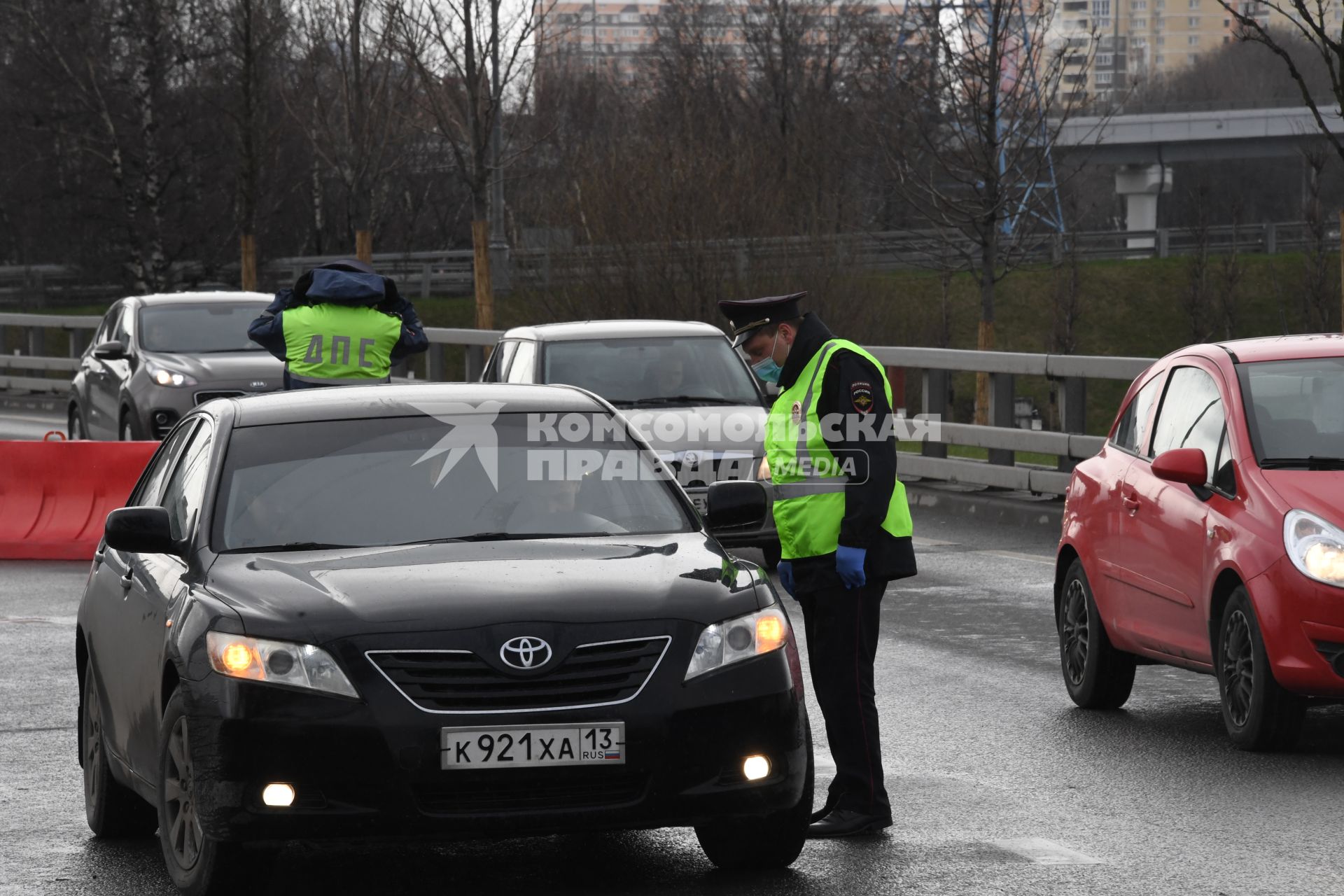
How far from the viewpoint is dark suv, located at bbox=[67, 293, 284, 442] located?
1928 centimetres

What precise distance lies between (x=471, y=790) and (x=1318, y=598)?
11.6 ft

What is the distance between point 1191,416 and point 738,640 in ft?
12.2

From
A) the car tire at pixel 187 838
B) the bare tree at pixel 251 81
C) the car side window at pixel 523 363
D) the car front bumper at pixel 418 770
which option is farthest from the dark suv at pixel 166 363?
the bare tree at pixel 251 81

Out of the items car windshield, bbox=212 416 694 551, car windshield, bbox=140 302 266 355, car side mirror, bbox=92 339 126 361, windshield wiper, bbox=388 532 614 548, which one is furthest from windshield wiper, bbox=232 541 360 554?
car windshield, bbox=140 302 266 355

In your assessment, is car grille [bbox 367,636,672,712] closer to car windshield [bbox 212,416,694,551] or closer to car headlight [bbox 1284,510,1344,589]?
car windshield [bbox 212,416,694,551]

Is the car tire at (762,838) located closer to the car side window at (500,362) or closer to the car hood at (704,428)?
the car hood at (704,428)

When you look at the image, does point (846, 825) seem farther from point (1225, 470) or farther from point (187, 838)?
point (1225, 470)

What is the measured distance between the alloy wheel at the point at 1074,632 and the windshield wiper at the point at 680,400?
5.33m

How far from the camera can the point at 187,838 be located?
5945 mm

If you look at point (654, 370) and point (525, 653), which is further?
point (654, 370)

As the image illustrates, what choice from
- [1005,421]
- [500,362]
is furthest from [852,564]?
[1005,421]

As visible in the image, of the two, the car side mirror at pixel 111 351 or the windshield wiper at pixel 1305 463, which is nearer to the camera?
the windshield wiper at pixel 1305 463

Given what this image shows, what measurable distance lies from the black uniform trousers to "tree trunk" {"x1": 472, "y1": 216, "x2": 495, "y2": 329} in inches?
866

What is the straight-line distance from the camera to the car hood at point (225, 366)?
1927cm
